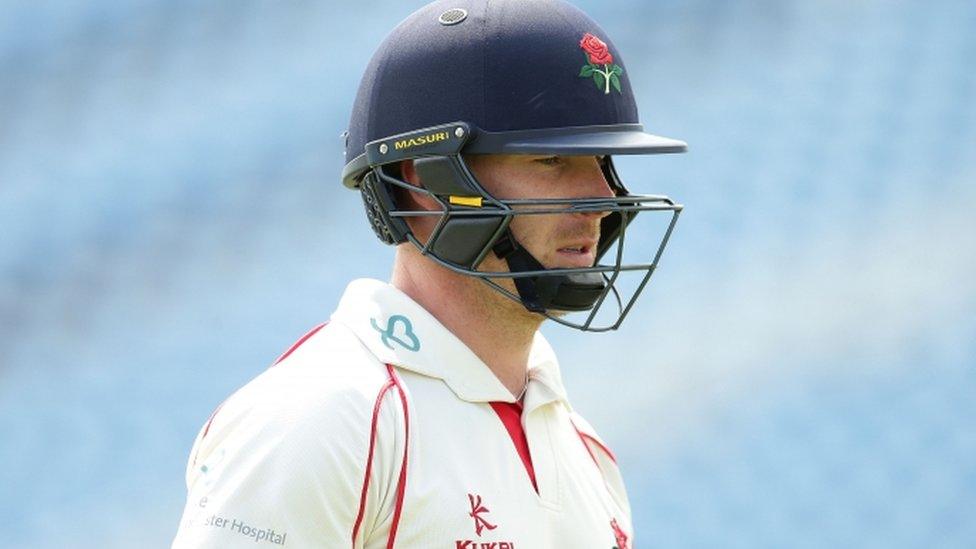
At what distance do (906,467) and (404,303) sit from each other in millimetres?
2972

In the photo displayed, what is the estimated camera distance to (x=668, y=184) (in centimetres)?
476

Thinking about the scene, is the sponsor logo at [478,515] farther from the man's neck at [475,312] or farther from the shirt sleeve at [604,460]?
the shirt sleeve at [604,460]

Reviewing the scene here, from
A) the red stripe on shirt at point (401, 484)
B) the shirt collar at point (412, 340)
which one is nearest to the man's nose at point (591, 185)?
the shirt collar at point (412, 340)

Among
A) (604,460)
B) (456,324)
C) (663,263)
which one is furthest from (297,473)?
(663,263)

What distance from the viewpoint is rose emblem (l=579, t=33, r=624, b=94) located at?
186 centimetres

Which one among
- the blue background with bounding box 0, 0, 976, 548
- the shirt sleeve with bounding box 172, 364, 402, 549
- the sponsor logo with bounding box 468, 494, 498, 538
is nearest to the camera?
the shirt sleeve with bounding box 172, 364, 402, 549

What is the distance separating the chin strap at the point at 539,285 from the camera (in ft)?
5.79

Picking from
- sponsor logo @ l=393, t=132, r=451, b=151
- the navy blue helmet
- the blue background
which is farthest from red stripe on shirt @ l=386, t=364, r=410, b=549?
the blue background

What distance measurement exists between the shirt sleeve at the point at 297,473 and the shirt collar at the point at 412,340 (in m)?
0.11

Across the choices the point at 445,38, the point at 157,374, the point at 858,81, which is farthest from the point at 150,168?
the point at 445,38

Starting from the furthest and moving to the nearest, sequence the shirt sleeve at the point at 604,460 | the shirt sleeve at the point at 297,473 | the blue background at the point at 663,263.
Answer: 1. the blue background at the point at 663,263
2. the shirt sleeve at the point at 604,460
3. the shirt sleeve at the point at 297,473

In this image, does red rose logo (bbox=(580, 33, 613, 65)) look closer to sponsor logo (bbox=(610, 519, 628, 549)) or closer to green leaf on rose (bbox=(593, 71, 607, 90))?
green leaf on rose (bbox=(593, 71, 607, 90))

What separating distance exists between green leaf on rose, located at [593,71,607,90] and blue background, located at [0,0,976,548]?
2557 millimetres

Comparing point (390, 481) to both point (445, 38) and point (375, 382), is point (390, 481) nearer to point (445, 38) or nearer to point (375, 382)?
point (375, 382)
